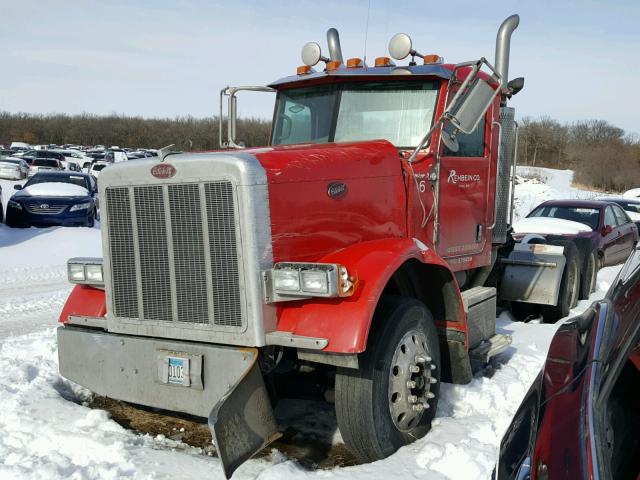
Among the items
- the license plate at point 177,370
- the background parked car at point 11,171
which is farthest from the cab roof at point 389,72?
the background parked car at point 11,171

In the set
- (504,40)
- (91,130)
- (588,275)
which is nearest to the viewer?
(504,40)

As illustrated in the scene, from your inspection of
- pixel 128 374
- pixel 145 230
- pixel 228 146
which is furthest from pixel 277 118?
pixel 128 374

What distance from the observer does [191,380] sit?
3.74 m

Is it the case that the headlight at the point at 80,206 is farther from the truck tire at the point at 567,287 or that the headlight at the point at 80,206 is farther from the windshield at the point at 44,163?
the windshield at the point at 44,163

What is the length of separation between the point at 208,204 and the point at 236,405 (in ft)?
3.64

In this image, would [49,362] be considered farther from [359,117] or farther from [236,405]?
[359,117]

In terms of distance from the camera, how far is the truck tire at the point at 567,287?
27.0 ft

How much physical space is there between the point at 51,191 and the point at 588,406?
15.8 metres

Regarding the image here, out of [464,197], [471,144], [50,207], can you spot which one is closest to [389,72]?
[471,144]

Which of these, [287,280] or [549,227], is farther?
[549,227]

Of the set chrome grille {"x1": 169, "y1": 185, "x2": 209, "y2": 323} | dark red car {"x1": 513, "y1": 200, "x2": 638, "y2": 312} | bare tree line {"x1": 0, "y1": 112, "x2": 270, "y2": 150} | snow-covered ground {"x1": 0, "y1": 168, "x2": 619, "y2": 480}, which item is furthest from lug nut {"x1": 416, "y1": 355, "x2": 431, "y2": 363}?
bare tree line {"x1": 0, "y1": 112, "x2": 270, "y2": 150}

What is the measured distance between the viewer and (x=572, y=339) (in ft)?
9.30

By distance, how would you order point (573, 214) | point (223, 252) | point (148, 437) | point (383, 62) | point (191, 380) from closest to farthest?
1. point (223, 252)
2. point (191, 380)
3. point (148, 437)
4. point (383, 62)
5. point (573, 214)

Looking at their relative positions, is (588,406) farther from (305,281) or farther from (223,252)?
(223,252)
